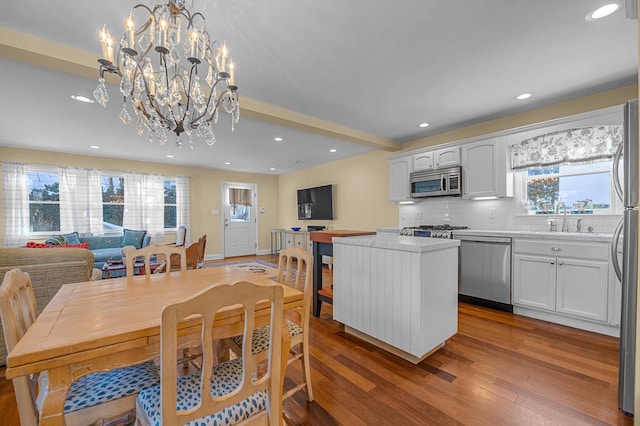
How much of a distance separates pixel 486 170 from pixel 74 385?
4297mm

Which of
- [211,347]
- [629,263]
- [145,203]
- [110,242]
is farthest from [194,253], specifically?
[629,263]

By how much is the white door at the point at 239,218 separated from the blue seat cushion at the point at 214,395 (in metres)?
6.61

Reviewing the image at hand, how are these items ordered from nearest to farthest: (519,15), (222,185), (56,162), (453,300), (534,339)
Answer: (519,15)
(453,300)
(534,339)
(56,162)
(222,185)

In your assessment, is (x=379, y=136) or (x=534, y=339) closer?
(x=534, y=339)

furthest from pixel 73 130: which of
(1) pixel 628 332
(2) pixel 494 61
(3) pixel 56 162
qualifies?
(1) pixel 628 332

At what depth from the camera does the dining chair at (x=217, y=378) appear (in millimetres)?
820

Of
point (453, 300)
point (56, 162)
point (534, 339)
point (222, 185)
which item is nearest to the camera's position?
point (453, 300)

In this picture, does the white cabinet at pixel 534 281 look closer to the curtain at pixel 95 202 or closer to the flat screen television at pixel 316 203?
the flat screen television at pixel 316 203

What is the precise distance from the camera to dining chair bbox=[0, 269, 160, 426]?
3.27ft

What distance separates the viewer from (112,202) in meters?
5.86

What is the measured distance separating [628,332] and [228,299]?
2244 millimetres

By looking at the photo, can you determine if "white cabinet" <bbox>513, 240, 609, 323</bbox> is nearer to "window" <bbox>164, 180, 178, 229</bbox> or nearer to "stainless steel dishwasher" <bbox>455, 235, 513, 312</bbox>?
"stainless steel dishwasher" <bbox>455, 235, 513, 312</bbox>

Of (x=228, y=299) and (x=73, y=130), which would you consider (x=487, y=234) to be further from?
(x=73, y=130)

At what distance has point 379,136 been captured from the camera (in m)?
4.60
